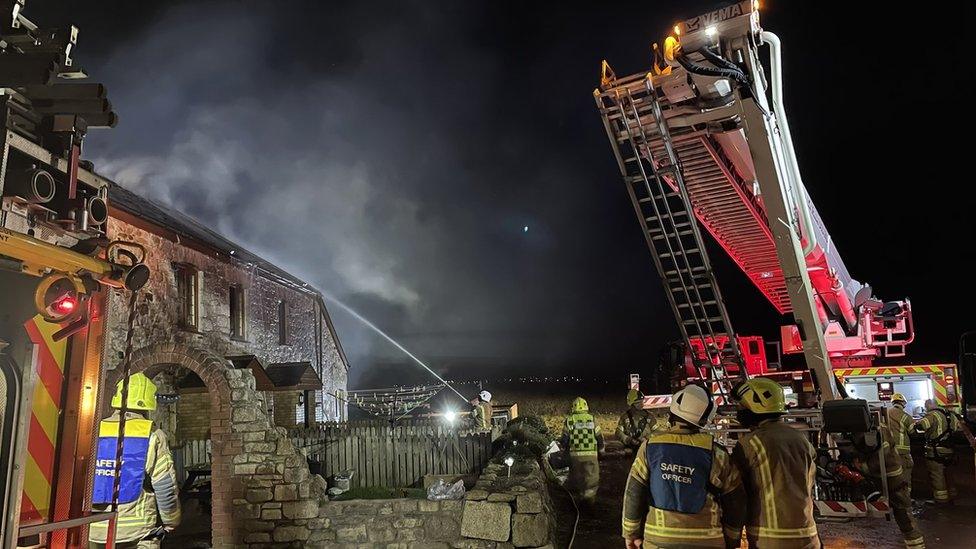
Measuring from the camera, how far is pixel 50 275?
2.86 meters

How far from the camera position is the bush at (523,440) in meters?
9.68

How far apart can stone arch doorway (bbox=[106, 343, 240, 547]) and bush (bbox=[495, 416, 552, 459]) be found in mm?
3766

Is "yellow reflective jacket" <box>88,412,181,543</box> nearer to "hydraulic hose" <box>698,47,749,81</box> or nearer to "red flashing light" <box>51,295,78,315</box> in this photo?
"red flashing light" <box>51,295,78,315</box>

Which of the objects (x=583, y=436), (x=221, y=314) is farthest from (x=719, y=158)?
(x=221, y=314)

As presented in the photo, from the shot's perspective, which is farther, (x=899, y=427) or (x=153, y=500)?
(x=899, y=427)

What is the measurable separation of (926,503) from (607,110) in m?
8.19

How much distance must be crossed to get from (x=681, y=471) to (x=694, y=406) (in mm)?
435

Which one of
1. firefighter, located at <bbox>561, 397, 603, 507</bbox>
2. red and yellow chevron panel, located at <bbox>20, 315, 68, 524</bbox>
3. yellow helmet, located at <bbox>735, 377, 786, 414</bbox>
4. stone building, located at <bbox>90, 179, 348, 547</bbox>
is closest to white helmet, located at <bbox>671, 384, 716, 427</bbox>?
yellow helmet, located at <bbox>735, 377, 786, 414</bbox>

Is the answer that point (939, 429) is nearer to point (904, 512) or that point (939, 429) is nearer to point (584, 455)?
point (904, 512)

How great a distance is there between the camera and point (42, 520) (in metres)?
3.04

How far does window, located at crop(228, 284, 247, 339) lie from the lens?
672 inches

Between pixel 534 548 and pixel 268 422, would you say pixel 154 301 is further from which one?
pixel 534 548

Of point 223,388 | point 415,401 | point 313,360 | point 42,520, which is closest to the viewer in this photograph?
point 42,520

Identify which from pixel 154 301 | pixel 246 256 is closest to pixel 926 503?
pixel 154 301
